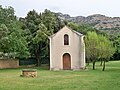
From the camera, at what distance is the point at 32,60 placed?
199 ft

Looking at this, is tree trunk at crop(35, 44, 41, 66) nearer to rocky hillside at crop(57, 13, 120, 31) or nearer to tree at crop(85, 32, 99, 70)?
tree at crop(85, 32, 99, 70)

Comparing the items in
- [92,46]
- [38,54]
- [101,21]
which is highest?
[101,21]

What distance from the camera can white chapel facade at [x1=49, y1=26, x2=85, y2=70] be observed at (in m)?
46.5

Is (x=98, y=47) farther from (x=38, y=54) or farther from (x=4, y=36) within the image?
(x=38, y=54)

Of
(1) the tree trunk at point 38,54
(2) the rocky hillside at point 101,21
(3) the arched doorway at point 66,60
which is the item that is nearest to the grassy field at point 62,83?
(3) the arched doorway at point 66,60

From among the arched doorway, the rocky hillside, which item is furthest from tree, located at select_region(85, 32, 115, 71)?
the rocky hillside

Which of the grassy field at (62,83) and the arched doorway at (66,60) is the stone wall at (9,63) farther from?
the grassy field at (62,83)

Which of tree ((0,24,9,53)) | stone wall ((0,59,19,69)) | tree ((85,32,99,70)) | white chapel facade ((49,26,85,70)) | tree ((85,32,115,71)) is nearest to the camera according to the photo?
tree ((85,32,115,71))

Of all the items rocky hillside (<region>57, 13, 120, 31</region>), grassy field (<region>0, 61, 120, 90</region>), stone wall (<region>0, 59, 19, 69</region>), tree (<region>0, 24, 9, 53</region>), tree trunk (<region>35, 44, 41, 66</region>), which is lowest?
grassy field (<region>0, 61, 120, 90</region>)

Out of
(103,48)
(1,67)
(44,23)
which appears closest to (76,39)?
(103,48)

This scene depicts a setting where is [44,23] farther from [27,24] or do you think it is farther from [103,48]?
[103,48]

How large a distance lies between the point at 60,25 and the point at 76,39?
35.2 ft

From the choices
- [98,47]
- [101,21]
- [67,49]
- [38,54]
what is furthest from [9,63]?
[101,21]

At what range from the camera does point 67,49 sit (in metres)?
46.8
